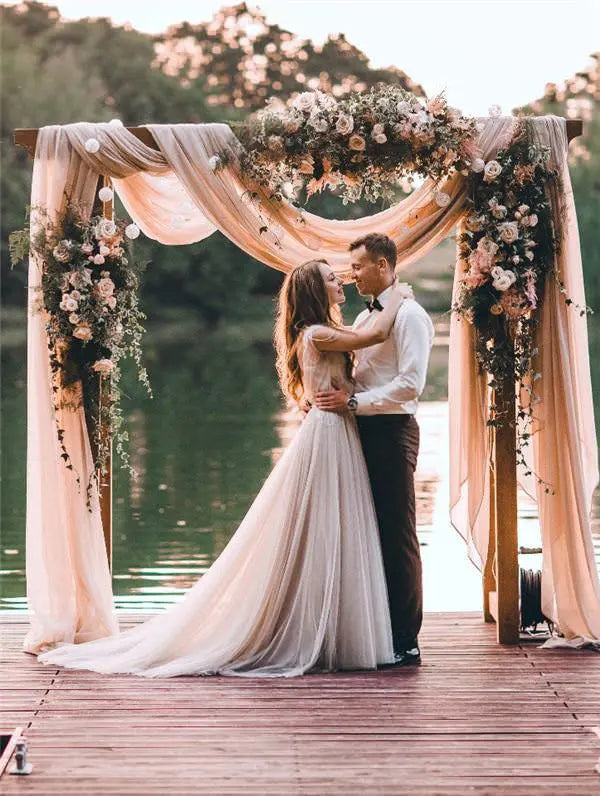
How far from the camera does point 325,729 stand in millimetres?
4398

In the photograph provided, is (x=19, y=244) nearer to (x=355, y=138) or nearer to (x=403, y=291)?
(x=355, y=138)

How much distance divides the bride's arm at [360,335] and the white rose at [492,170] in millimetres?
676

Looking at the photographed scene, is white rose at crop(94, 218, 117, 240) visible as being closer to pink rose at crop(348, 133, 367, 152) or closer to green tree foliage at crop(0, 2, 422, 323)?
pink rose at crop(348, 133, 367, 152)

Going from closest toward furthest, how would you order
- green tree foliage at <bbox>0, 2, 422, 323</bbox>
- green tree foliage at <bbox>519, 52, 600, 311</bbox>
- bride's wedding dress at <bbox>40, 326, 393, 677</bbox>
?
bride's wedding dress at <bbox>40, 326, 393, 677</bbox>, green tree foliage at <bbox>0, 2, 422, 323</bbox>, green tree foliage at <bbox>519, 52, 600, 311</bbox>

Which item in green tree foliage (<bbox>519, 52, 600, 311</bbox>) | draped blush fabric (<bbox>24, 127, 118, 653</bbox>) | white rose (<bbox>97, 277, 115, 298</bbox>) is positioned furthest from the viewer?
green tree foliage (<bbox>519, 52, 600, 311</bbox>)

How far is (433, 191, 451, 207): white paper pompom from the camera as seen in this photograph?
18.3ft

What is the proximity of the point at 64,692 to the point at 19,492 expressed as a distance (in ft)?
19.9

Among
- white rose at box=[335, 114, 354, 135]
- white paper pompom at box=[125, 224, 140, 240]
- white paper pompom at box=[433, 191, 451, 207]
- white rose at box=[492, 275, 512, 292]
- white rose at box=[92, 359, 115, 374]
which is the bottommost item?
white rose at box=[92, 359, 115, 374]

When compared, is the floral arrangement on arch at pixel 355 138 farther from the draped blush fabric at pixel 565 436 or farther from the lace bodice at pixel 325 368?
the lace bodice at pixel 325 368

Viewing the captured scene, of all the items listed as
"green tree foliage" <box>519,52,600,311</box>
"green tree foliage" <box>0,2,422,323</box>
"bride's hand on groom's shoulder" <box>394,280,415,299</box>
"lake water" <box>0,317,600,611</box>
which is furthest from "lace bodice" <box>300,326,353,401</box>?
"green tree foliage" <box>519,52,600,311</box>

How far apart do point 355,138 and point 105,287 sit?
1.20m

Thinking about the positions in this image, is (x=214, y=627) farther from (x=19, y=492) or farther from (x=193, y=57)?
(x=193, y=57)

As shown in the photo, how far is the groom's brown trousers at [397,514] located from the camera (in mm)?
5238

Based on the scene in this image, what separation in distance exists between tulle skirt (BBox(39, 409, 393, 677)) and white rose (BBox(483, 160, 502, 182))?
1171 mm
